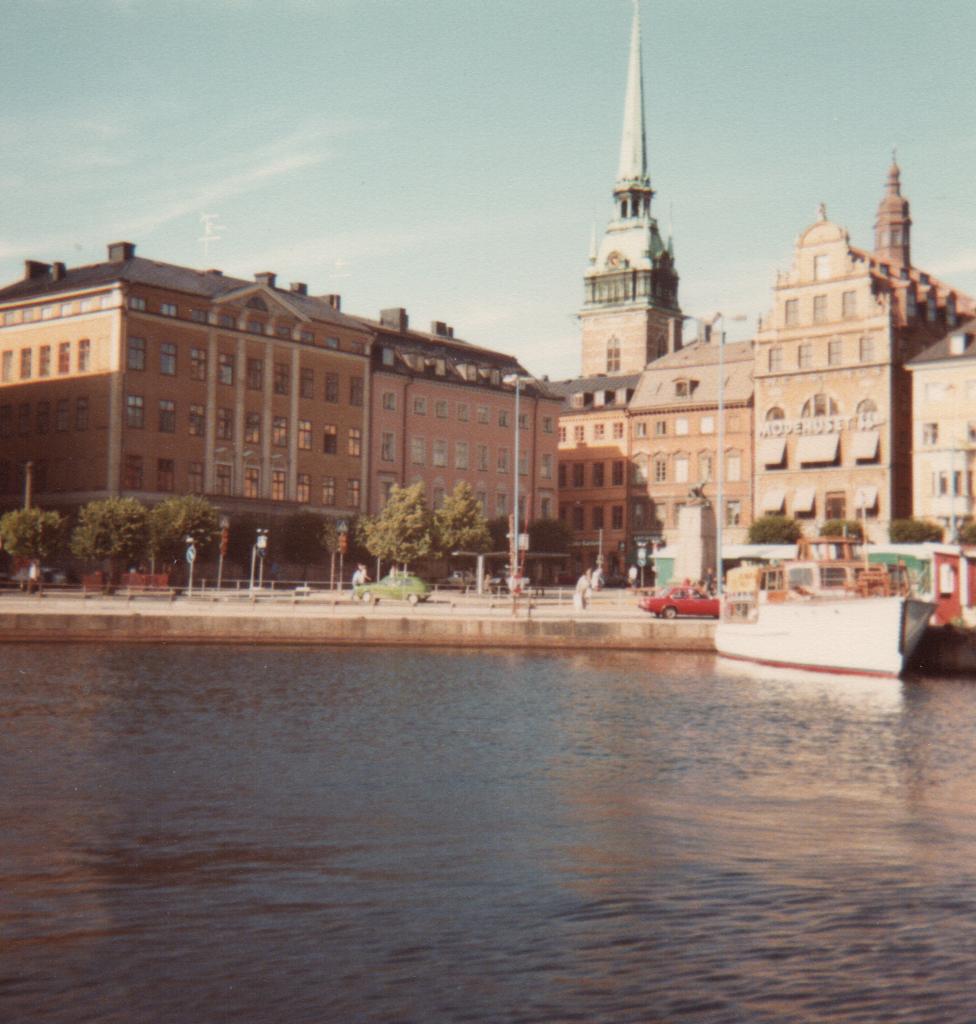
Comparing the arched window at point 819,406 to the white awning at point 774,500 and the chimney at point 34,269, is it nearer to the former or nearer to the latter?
the white awning at point 774,500

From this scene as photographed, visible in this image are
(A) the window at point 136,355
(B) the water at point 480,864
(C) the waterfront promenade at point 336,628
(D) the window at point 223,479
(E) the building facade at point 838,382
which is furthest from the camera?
(E) the building facade at point 838,382

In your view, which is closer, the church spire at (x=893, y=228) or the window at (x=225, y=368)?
the window at (x=225, y=368)

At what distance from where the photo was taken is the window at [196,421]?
9788 centimetres

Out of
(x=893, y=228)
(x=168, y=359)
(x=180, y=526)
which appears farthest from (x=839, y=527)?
(x=168, y=359)

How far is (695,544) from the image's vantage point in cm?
7856

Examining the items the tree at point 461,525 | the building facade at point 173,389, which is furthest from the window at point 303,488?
the tree at point 461,525

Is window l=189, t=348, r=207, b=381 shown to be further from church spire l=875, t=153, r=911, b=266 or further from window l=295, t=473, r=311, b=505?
church spire l=875, t=153, r=911, b=266

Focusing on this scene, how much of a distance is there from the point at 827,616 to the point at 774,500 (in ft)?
205

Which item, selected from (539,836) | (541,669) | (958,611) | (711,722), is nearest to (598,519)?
(958,611)

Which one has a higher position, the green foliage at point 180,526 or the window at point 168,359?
the window at point 168,359

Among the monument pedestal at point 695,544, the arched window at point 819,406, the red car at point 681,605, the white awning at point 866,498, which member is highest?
the arched window at point 819,406

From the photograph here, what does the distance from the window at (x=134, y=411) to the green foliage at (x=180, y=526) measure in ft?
26.6

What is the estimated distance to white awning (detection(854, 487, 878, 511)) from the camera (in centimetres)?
10550

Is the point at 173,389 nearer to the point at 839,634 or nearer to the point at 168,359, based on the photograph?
the point at 168,359
